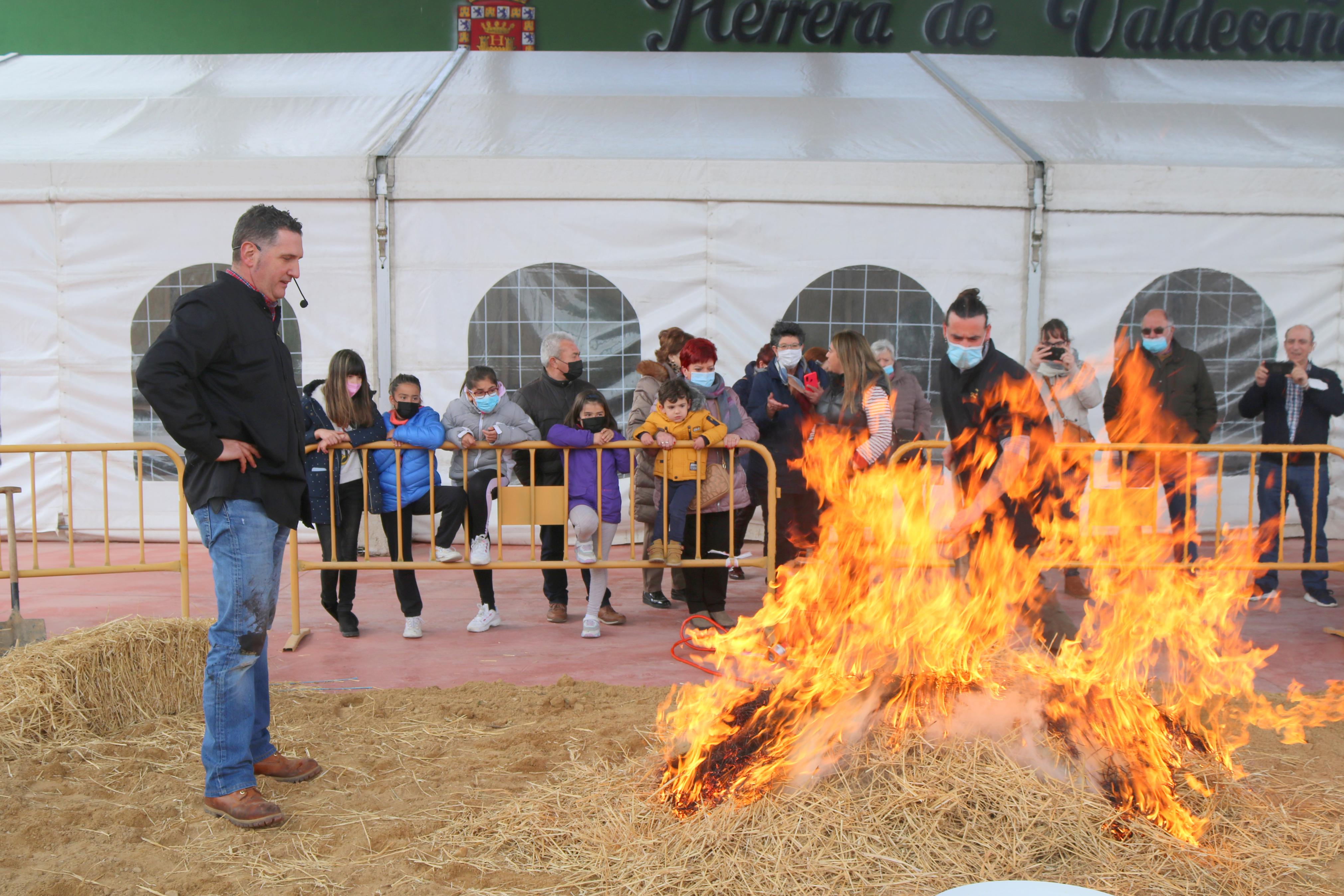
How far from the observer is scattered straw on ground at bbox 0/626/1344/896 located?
11.0ft

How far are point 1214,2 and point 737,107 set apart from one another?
7.29m

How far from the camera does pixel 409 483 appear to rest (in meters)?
6.91

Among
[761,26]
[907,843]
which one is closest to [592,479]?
[907,843]

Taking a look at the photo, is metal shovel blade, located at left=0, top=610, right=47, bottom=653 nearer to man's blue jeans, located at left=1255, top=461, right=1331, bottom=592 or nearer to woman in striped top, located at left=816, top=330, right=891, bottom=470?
woman in striped top, located at left=816, top=330, right=891, bottom=470

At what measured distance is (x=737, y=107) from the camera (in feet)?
33.8

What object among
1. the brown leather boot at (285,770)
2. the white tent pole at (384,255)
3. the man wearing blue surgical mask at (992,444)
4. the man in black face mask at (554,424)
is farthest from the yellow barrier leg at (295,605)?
the man wearing blue surgical mask at (992,444)

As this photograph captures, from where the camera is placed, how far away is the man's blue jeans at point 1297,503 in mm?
7598

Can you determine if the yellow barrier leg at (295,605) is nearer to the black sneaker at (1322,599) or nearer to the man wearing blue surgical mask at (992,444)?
the man wearing blue surgical mask at (992,444)

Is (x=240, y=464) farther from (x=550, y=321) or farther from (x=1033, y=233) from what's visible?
(x=1033, y=233)

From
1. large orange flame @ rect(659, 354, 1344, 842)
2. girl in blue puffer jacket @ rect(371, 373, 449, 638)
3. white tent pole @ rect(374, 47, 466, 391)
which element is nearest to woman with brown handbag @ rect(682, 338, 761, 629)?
large orange flame @ rect(659, 354, 1344, 842)

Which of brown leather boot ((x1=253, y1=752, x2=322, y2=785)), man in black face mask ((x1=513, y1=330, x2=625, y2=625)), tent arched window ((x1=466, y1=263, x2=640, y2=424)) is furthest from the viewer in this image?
tent arched window ((x1=466, y1=263, x2=640, y2=424))

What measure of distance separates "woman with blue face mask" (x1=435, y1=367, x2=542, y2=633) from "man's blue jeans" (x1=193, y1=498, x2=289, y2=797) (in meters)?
2.77

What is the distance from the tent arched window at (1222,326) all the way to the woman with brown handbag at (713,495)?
446cm

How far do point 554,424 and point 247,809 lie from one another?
148 inches
